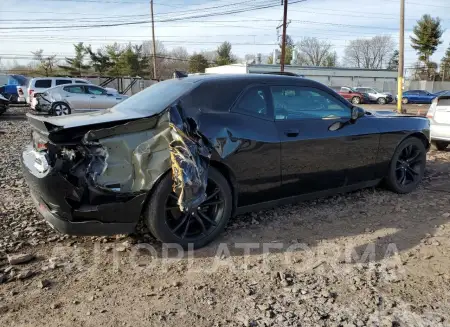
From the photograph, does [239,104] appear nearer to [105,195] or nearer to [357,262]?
[105,195]

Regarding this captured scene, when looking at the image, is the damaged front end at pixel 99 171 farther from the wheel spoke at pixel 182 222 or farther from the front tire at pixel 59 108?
the front tire at pixel 59 108

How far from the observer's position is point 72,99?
623 inches

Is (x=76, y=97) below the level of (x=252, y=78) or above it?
below

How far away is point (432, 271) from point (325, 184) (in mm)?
1426

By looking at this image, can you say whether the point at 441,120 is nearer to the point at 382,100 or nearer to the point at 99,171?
the point at 99,171

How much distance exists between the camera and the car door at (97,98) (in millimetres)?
16234

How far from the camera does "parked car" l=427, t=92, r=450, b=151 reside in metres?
7.59

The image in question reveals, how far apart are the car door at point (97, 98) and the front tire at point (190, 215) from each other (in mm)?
13802

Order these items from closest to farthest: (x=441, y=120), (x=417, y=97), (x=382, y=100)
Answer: (x=441, y=120) → (x=417, y=97) → (x=382, y=100)

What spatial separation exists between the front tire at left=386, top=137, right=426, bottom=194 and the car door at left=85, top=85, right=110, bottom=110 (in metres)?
13.4

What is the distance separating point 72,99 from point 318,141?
1390cm

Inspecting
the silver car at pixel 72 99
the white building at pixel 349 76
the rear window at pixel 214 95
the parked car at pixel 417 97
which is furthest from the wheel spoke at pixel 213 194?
the white building at pixel 349 76

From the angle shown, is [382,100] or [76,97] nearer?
[76,97]

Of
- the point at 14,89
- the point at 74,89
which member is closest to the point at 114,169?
the point at 74,89
